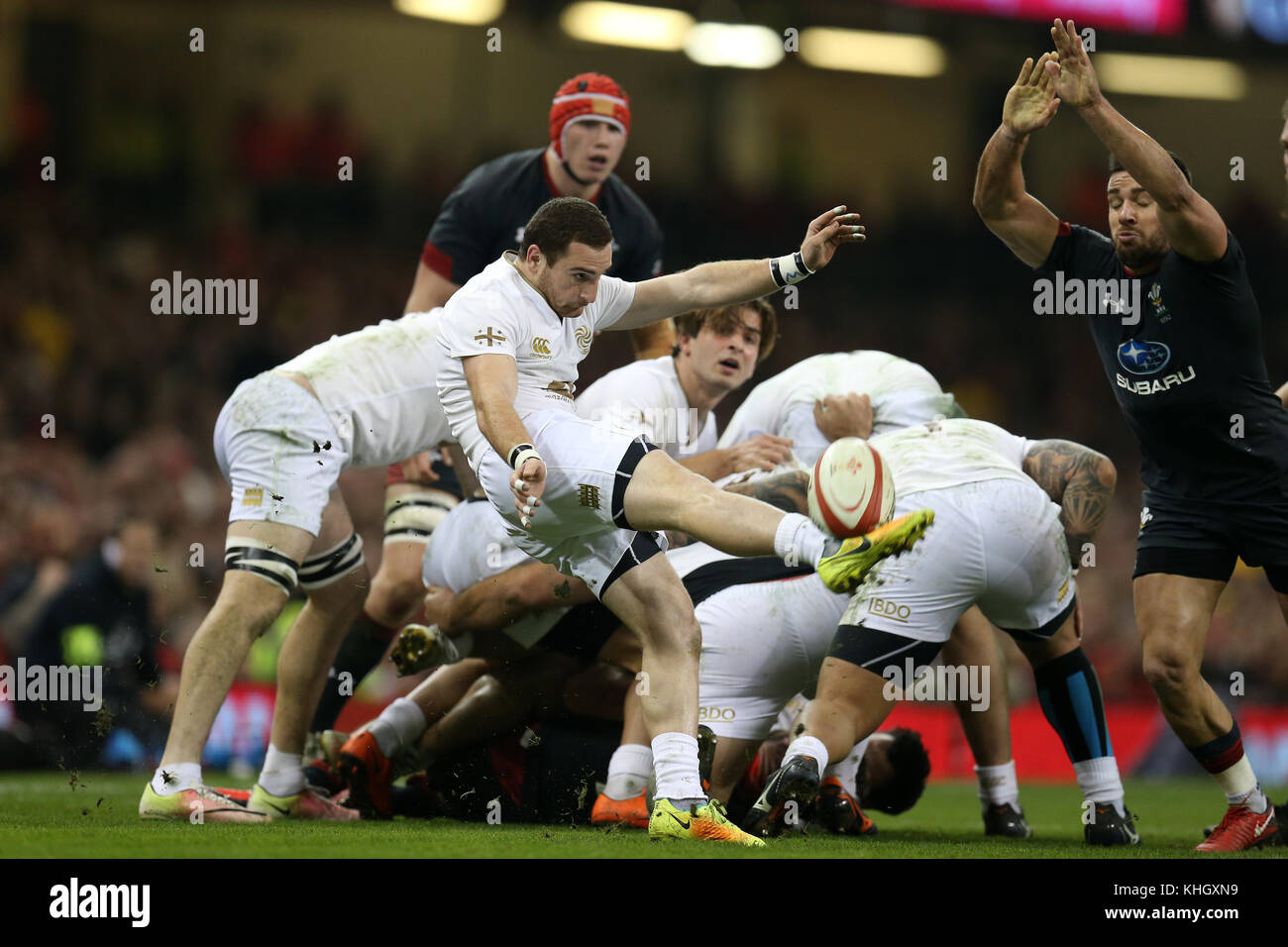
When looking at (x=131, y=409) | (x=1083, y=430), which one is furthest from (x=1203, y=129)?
(x=131, y=409)

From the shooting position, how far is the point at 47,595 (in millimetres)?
9977

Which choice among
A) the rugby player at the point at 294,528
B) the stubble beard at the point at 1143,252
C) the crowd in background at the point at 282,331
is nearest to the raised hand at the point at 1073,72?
the stubble beard at the point at 1143,252

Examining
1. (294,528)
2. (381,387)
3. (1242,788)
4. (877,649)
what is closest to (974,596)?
(877,649)

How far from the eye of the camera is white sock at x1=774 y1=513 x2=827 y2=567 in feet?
13.8

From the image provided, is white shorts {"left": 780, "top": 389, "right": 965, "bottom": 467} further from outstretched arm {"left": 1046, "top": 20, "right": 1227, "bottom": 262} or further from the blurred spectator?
the blurred spectator

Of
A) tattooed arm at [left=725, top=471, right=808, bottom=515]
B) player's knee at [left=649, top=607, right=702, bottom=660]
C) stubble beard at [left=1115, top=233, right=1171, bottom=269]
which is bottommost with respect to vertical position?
player's knee at [left=649, top=607, right=702, bottom=660]

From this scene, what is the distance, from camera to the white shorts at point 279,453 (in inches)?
216

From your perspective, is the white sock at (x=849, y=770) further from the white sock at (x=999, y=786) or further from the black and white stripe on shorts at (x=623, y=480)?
the black and white stripe on shorts at (x=623, y=480)

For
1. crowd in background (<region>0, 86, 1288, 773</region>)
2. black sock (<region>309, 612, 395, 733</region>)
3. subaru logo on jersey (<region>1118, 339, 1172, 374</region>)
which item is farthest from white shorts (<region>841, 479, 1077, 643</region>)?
crowd in background (<region>0, 86, 1288, 773</region>)

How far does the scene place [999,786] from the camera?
6.02m

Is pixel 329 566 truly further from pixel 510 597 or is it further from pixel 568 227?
pixel 568 227

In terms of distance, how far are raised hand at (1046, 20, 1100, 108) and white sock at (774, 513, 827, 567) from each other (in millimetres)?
1984
